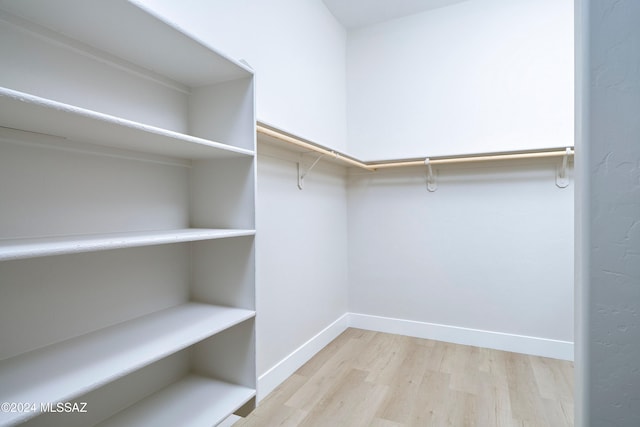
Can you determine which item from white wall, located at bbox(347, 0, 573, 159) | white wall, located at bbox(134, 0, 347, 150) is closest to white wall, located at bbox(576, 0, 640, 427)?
white wall, located at bbox(134, 0, 347, 150)

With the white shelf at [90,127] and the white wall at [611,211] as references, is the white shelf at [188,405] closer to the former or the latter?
the white shelf at [90,127]

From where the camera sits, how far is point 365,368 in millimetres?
2031

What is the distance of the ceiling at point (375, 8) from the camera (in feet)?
7.86

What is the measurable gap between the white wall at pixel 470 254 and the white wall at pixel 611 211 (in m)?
1.93

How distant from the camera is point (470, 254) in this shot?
241cm

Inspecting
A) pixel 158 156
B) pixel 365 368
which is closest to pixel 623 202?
pixel 158 156

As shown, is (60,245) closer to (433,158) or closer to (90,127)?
(90,127)

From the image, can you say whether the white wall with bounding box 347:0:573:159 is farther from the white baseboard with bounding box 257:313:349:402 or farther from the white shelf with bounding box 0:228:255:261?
the white shelf with bounding box 0:228:255:261

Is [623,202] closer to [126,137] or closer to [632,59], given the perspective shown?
[632,59]

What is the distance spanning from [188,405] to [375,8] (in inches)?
110

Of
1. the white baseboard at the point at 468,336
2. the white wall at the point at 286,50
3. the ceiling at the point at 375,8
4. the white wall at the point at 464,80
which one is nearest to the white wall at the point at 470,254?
the white baseboard at the point at 468,336

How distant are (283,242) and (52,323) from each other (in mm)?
1184

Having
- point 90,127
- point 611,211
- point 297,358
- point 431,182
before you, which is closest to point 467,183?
point 431,182

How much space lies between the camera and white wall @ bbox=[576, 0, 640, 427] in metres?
0.55
